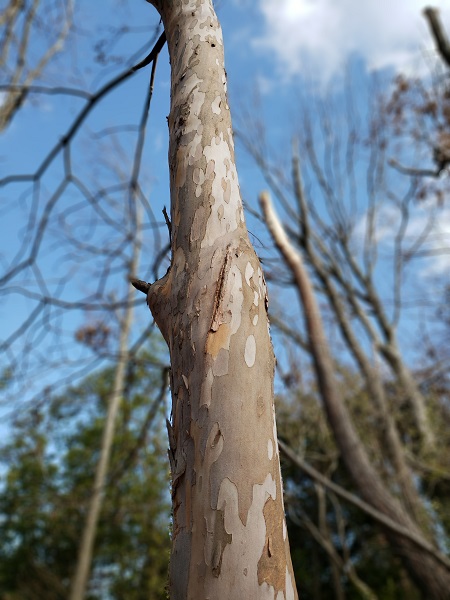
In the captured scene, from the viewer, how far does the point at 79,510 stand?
8.30 meters

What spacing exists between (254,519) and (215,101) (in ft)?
2.93

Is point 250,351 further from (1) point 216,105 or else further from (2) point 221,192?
(1) point 216,105

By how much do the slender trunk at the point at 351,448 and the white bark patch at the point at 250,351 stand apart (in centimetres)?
349

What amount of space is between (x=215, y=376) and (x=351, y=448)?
14.1 feet

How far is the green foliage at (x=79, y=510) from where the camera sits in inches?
304

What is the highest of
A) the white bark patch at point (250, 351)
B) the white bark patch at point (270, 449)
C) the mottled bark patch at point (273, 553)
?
the white bark patch at point (250, 351)

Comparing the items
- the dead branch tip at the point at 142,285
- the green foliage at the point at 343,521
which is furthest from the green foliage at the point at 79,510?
the dead branch tip at the point at 142,285

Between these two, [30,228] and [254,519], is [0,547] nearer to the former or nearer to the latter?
[30,228]

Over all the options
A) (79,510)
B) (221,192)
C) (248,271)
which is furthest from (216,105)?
(79,510)

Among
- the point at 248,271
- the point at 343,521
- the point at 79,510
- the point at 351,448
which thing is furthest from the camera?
the point at 79,510

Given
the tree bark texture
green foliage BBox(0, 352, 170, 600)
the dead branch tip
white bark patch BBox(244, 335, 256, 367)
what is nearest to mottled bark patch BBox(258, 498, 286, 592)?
the tree bark texture

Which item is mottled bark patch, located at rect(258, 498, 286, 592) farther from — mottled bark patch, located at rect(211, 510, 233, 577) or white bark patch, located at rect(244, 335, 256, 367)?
white bark patch, located at rect(244, 335, 256, 367)

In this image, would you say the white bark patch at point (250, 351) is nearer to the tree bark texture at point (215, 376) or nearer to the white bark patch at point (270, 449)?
the tree bark texture at point (215, 376)

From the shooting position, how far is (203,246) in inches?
40.1
